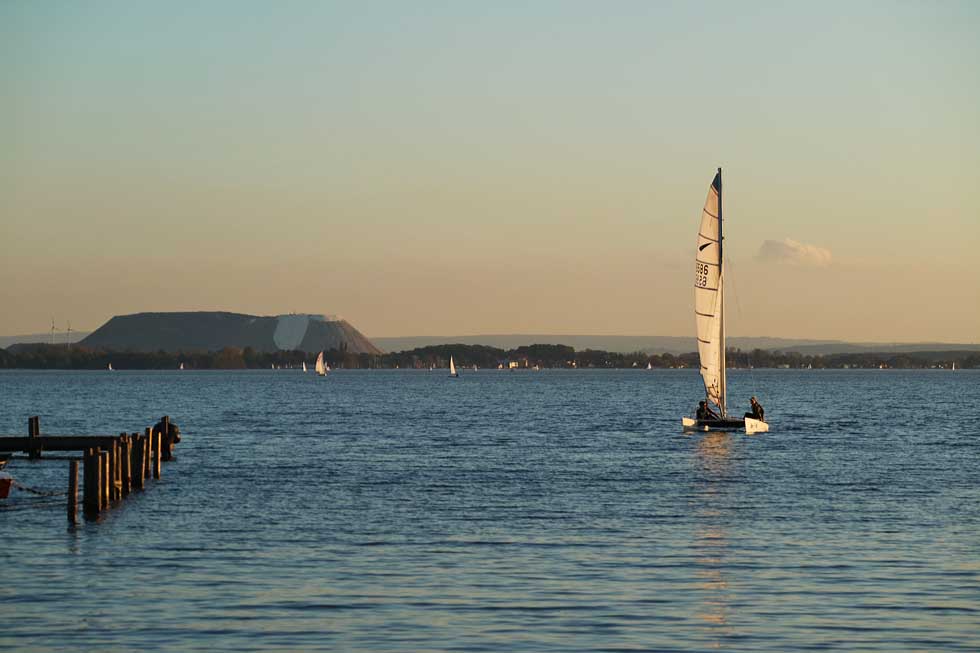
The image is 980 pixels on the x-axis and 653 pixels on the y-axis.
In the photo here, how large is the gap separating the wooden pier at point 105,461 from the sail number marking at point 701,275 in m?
28.7

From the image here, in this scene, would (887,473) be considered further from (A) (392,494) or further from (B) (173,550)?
(B) (173,550)

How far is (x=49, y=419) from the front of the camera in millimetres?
96812

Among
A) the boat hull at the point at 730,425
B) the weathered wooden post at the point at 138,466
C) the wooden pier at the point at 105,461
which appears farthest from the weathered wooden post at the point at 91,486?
the boat hull at the point at 730,425

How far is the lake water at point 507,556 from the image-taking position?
20.8 meters

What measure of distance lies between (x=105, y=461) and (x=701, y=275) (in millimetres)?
42050

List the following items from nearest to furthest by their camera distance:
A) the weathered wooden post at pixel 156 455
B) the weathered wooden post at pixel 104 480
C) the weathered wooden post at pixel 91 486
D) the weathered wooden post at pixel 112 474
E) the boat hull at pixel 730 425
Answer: the weathered wooden post at pixel 91 486 < the weathered wooden post at pixel 104 480 < the weathered wooden post at pixel 112 474 < the weathered wooden post at pixel 156 455 < the boat hull at pixel 730 425

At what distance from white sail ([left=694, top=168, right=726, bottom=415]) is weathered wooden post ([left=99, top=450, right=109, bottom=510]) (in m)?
41.0

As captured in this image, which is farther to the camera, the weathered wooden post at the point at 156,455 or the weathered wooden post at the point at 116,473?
the weathered wooden post at the point at 156,455

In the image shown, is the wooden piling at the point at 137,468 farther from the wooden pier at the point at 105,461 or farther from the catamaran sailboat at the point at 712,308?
the catamaran sailboat at the point at 712,308

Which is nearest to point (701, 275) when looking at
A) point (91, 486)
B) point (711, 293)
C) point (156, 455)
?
point (711, 293)

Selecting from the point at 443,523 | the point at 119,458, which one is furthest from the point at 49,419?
the point at 443,523

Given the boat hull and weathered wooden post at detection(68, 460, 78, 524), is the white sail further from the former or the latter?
weathered wooden post at detection(68, 460, 78, 524)

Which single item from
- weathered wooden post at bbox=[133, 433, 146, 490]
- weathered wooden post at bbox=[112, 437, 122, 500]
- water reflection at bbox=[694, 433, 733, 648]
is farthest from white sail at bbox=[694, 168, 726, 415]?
weathered wooden post at bbox=[112, 437, 122, 500]

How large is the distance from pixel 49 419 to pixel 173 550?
71920 mm
